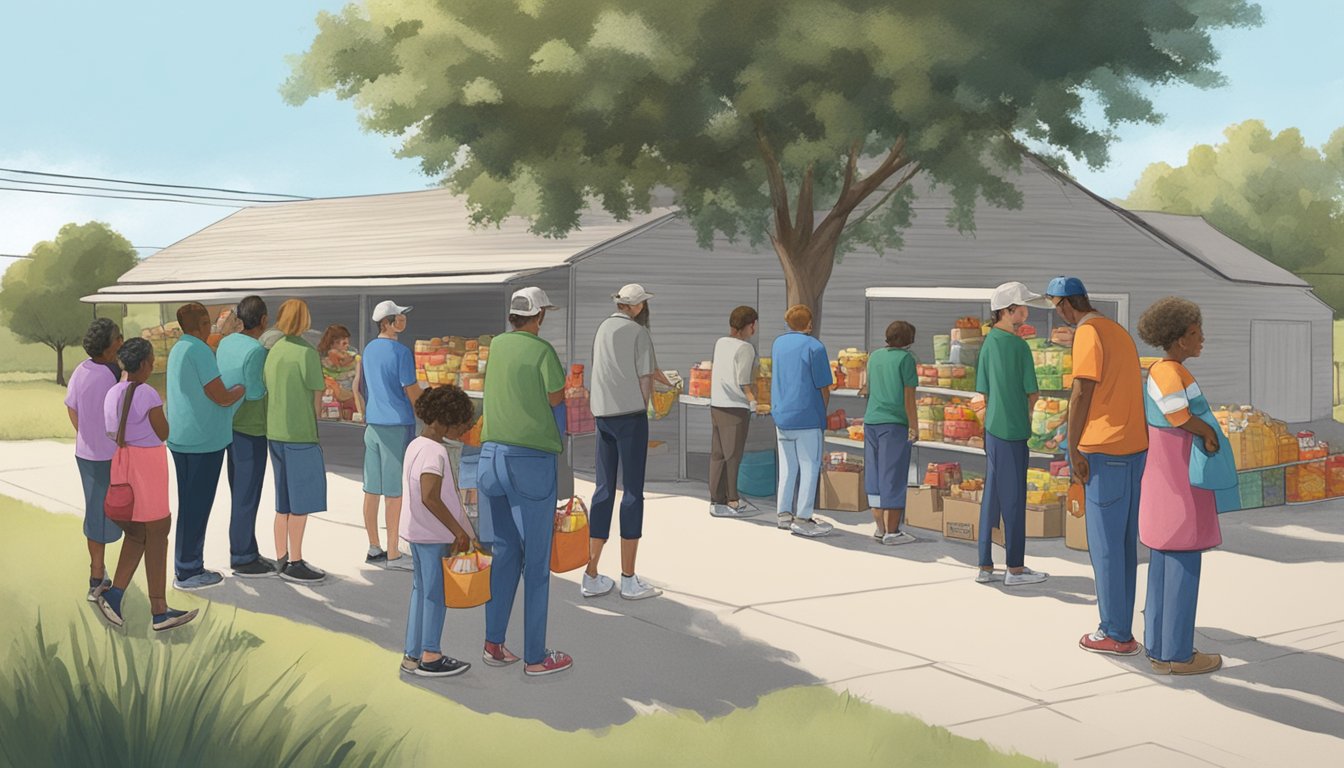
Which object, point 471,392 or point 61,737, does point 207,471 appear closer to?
point 61,737

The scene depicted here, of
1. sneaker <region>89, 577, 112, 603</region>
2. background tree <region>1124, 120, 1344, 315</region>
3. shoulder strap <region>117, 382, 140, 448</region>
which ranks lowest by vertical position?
sneaker <region>89, 577, 112, 603</region>

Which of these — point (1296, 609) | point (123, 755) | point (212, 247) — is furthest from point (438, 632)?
point (212, 247)

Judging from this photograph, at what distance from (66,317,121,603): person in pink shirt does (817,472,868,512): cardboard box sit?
7488mm

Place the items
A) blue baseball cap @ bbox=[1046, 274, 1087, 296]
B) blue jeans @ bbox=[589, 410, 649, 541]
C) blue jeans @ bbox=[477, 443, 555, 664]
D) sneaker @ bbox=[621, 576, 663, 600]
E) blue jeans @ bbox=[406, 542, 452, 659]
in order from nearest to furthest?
blue jeans @ bbox=[406, 542, 452, 659] → blue jeans @ bbox=[477, 443, 555, 664] → blue baseball cap @ bbox=[1046, 274, 1087, 296] → blue jeans @ bbox=[589, 410, 649, 541] → sneaker @ bbox=[621, 576, 663, 600]

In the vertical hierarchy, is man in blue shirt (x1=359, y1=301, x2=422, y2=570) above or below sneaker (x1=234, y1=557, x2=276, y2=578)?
above

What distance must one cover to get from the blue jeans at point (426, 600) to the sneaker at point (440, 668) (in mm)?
64

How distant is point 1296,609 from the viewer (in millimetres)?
9672

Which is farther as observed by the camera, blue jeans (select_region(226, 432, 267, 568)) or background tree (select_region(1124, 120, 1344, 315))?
background tree (select_region(1124, 120, 1344, 315))

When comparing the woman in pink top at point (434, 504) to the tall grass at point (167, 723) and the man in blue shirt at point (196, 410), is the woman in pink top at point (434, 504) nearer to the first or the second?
the tall grass at point (167, 723)

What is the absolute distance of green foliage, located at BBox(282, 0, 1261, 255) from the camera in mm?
15438

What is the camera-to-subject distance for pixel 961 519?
12422 mm

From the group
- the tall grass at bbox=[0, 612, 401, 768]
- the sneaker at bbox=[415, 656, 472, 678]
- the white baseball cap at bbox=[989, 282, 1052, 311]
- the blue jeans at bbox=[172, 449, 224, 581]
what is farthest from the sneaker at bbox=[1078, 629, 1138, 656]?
the blue jeans at bbox=[172, 449, 224, 581]

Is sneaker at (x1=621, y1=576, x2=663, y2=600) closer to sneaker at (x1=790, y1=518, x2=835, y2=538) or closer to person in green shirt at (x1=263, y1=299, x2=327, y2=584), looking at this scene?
person in green shirt at (x1=263, y1=299, x2=327, y2=584)

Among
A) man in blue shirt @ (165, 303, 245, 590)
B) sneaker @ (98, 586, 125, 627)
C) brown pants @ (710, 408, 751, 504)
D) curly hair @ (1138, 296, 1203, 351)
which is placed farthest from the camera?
brown pants @ (710, 408, 751, 504)
